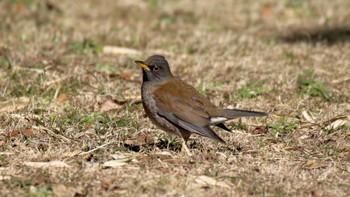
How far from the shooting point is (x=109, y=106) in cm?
845

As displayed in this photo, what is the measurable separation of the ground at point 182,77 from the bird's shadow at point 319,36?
46 millimetres

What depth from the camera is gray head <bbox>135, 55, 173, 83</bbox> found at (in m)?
7.31

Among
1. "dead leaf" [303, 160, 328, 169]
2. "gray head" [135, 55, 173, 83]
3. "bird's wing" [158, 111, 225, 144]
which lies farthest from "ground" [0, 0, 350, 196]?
"gray head" [135, 55, 173, 83]

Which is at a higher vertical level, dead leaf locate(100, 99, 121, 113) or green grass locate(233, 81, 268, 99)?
green grass locate(233, 81, 268, 99)

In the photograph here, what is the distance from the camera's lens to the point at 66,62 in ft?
34.4

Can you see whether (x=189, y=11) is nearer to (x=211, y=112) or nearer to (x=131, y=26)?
(x=131, y=26)

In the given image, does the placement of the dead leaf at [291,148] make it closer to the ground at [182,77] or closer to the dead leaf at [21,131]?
the ground at [182,77]

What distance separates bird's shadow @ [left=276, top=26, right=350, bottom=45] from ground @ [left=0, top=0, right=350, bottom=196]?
5cm

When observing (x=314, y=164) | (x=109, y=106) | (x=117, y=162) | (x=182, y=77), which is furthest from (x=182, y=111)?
(x=182, y=77)

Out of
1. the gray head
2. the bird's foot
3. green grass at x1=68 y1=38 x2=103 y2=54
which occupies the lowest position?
the bird's foot

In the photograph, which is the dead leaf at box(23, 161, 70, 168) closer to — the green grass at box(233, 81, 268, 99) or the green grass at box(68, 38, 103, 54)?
the green grass at box(233, 81, 268, 99)

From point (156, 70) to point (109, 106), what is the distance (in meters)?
1.30

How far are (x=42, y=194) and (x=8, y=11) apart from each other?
29.5 feet

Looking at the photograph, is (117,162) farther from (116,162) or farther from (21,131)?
(21,131)
